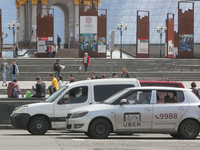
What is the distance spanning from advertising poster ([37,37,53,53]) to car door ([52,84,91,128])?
86.6 ft

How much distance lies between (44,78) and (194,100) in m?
19.7

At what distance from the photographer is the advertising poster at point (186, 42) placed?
127ft

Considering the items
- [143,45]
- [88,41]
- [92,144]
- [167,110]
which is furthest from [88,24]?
[92,144]

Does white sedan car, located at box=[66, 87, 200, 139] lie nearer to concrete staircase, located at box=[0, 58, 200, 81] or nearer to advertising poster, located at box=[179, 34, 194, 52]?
concrete staircase, located at box=[0, 58, 200, 81]

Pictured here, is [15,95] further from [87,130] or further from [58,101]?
[87,130]

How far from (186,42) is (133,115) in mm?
28158

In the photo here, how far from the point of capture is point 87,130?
11.7 m

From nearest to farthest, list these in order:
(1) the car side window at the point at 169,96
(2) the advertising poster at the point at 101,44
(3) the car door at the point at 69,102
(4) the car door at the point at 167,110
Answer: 1. (4) the car door at the point at 167,110
2. (1) the car side window at the point at 169,96
3. (3) the car door at the point at 69,102
4. (2) the advertising poster at the point at 101,44

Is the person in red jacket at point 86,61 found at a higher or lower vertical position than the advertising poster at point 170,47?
lower

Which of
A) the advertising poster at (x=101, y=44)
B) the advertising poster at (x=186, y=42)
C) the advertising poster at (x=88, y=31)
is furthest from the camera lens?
the advertising poster at (x=101, y=44)

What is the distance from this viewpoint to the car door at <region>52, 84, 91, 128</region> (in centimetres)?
1327

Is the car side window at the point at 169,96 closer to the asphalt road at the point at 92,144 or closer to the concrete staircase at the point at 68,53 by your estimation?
the asphalt road at the point at 92,144

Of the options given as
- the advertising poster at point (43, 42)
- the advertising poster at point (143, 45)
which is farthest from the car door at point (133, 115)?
the advertising poster at point (143, 45)

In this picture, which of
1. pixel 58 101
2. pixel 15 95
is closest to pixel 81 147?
pixel 58 101
